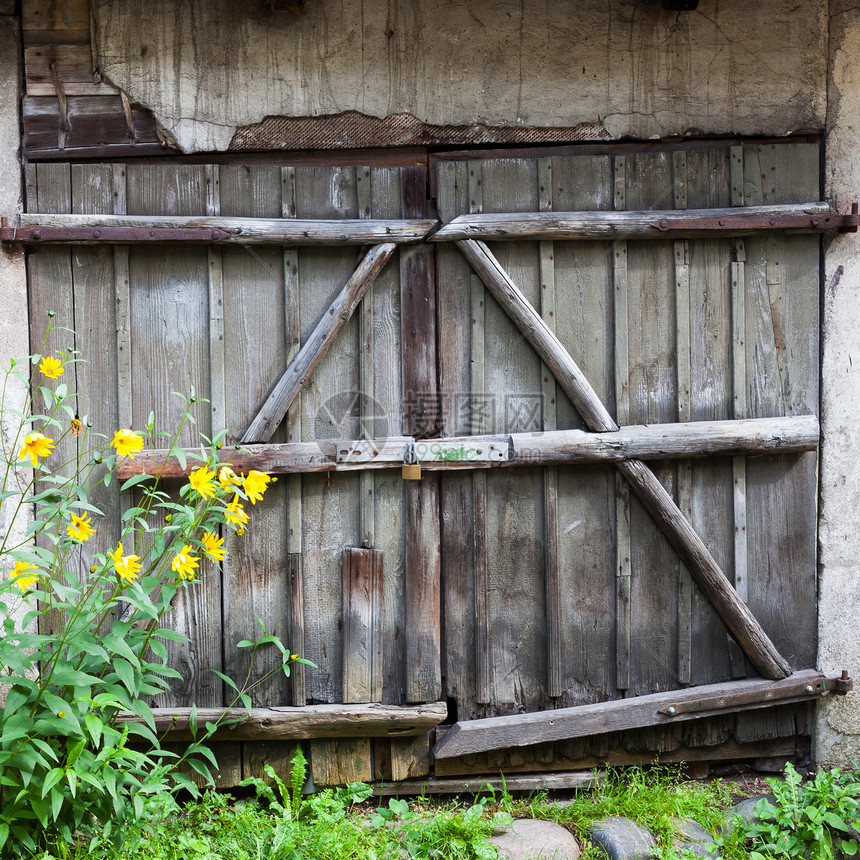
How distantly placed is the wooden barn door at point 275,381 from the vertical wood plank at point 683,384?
1.10m

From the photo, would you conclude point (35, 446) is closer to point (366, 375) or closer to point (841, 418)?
point (366, 375)

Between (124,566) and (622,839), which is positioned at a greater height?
(124,566)

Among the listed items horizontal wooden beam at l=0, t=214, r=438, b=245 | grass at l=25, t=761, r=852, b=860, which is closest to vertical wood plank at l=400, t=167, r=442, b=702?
horizontal wooden beam at l=0, t=214, r=438, b=245

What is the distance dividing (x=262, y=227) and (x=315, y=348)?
0.54 meters

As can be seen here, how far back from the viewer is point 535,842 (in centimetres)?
308

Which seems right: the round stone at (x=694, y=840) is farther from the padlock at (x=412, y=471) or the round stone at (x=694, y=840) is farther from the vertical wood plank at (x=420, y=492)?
the padlock at (x=412, y=471)

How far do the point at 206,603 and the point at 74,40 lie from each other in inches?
93.8

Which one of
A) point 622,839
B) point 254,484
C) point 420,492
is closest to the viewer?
point 254,484

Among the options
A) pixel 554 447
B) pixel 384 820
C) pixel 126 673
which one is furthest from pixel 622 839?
pixel 126 673

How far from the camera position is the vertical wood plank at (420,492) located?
335cm

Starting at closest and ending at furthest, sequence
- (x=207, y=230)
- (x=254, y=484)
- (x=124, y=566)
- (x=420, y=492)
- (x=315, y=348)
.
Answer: (x=124, y=566) < (x=254, y=484) < (x=207, y=230) < (x=315, y=348) < (x=420, y=492)

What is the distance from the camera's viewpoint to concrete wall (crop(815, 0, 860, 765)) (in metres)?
3.39

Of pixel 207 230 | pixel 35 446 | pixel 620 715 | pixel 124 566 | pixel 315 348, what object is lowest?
pixel 620 715

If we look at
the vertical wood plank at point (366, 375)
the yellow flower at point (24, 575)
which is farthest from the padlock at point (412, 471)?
the yellow flower at point (24, 575)
